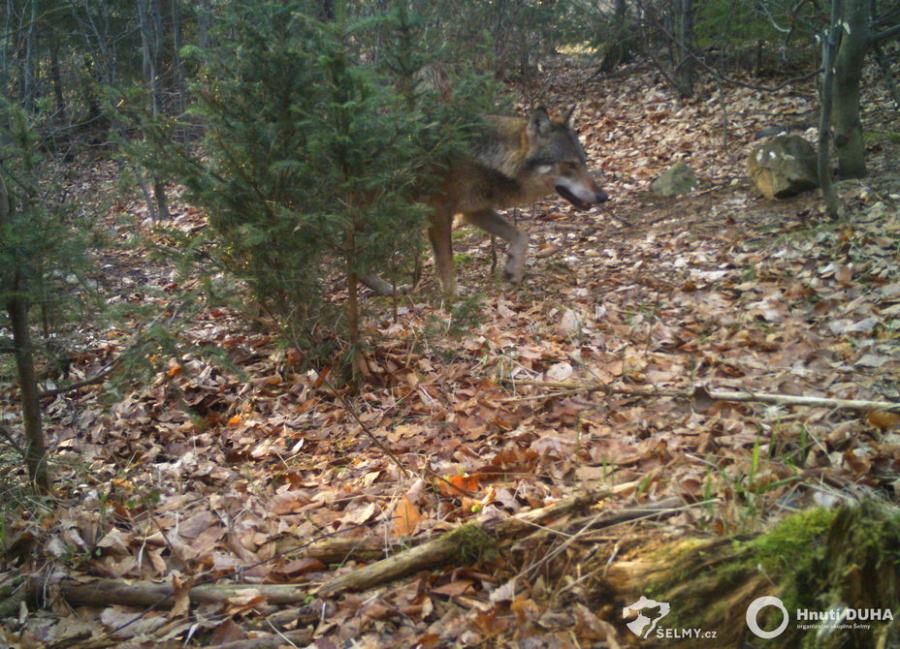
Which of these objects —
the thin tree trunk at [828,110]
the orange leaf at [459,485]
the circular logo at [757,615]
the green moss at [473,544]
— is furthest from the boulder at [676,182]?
the circular logo at [757,615]

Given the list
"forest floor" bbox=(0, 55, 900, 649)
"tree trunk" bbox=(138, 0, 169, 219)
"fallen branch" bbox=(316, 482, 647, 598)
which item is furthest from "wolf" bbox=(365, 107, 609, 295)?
"tree trunk" bbox=(138, 0, 169, 219)

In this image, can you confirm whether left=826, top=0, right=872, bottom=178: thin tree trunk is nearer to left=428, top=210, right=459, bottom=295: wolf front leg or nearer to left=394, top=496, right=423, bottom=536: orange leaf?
left=428, top=210, right=459, bottom=295: wolf front leg

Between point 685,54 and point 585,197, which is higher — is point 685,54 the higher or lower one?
the higher one

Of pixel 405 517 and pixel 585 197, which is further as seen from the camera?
pixel 585 197

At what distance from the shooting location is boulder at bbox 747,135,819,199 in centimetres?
699

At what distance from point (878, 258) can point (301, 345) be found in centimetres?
520

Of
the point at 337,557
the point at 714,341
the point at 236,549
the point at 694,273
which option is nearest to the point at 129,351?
the point at 236,549

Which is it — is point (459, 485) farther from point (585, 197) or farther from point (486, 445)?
point (585, 197)

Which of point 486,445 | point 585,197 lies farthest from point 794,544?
point 585,197

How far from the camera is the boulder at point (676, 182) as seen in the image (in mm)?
8695

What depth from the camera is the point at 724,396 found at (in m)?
3.36

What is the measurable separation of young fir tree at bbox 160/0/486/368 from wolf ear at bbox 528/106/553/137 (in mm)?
2614

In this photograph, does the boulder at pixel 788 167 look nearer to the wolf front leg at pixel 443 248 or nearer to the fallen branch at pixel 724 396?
the wolf front leg at pixel 443 248

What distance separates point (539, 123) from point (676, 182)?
119 inches
